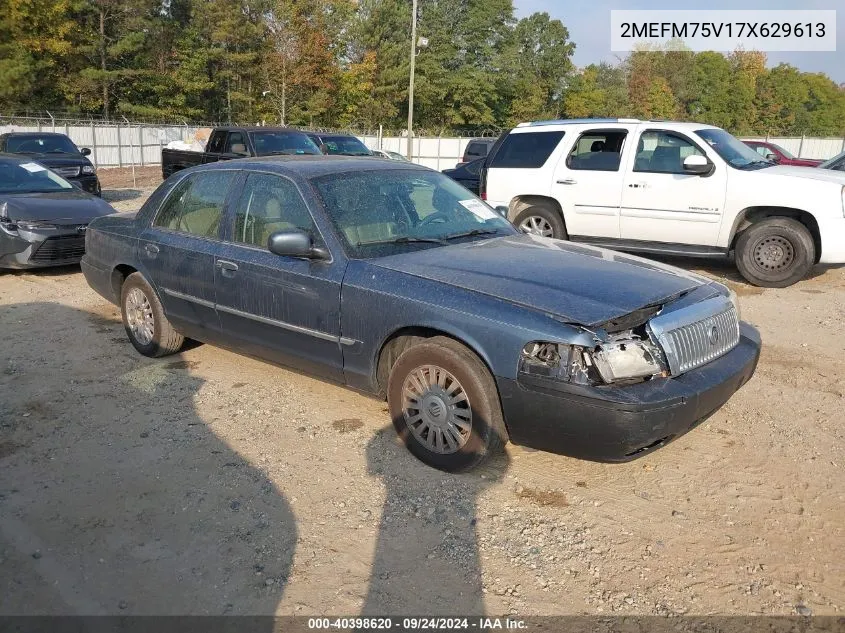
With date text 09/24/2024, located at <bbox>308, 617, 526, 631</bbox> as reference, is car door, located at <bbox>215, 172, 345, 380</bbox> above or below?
above

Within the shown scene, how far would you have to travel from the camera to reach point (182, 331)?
5.32 metres

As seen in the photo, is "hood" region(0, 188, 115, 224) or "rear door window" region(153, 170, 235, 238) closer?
"rear door window" region(153, 170, 235, 238)

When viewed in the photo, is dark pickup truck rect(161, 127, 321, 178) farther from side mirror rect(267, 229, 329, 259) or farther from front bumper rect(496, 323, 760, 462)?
front bumper rect(496, 323, 760, 462)

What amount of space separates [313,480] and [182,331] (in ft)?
6.94

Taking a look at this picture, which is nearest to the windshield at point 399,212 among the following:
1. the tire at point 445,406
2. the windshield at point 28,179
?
the tire at point 445,406

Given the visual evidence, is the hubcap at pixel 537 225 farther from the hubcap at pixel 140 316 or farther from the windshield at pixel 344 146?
the windshield at pixel 344 146

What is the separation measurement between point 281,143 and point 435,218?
34.3ft

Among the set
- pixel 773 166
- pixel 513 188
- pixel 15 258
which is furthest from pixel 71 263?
pixel 773 166

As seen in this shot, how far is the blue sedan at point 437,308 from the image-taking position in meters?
3.26

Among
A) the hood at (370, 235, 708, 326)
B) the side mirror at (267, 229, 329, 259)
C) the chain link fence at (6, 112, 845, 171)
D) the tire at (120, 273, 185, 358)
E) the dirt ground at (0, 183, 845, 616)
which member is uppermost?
the chain link fence at (6, 112, 845, 171)

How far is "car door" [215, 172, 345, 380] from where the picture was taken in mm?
4129

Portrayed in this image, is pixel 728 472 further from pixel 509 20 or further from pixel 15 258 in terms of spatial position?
pixel 509 20

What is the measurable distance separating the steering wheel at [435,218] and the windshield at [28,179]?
718 centimetres

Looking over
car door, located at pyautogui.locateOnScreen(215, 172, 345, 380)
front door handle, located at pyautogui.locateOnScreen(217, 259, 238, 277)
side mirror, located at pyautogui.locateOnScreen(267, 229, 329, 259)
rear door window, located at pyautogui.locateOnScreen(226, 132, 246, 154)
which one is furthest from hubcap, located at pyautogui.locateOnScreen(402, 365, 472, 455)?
rear door window, located at pyautogui.locateOnScreen(226, 132, 246, 154)
